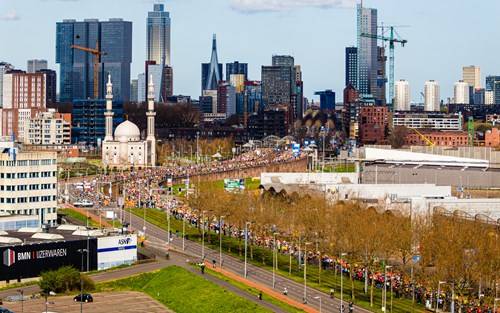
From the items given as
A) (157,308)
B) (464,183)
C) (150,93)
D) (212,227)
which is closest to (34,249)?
(157,308)

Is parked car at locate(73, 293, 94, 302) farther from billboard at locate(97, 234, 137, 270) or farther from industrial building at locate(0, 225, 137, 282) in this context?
billboard at locate(97, 234, 137, 270)

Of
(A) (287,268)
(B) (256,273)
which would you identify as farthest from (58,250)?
(A) (287,268)

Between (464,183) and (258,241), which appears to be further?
(464,183)

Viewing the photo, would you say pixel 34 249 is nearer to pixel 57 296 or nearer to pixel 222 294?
pixel 57 296

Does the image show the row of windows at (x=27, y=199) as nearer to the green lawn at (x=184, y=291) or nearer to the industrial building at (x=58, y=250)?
the industrial building at (x=58, y=250)

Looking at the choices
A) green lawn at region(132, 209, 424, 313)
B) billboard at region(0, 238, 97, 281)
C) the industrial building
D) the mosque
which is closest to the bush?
billboard at region(0, 238, 97, 281)

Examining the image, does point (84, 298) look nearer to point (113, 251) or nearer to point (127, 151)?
point (113, 251)
